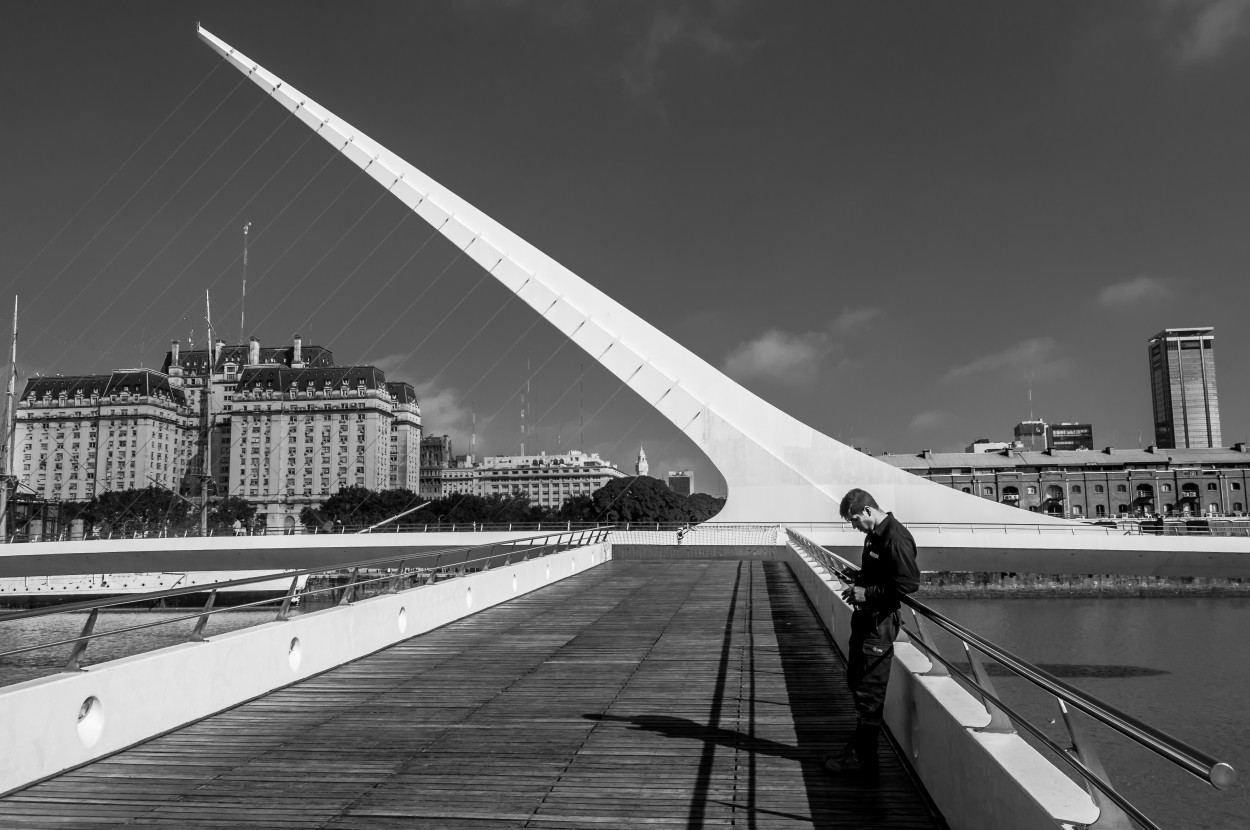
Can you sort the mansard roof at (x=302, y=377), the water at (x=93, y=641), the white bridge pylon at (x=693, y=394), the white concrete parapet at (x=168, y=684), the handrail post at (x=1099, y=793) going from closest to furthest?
1. the handrail post at (x=1099, y=793)
2. the white concrete parapet at (x=168, y=684)
3. the water at (x=93, y=641)
4. the white bridge pylon at (x=693, y=394)
5. the mansard roof at (x=302, y=377)

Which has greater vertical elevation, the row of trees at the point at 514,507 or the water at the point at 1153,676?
the row of trees at the point at 514,507

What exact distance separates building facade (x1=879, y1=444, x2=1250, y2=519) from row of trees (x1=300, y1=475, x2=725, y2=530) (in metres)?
31.4

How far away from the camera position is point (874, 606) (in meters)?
4.68

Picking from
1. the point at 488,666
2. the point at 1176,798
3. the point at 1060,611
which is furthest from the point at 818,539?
the point at 488,666

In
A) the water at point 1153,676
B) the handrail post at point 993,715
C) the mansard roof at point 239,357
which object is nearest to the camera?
the handrail post at point 993,715

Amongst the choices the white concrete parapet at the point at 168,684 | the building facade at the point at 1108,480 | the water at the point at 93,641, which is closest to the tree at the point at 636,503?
the building facade at the point at 1108,480

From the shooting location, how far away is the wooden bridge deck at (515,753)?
14.3ft

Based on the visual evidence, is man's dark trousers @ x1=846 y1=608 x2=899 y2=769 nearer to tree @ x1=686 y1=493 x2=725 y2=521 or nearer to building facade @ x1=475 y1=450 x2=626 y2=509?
tree @ x1=686 y1=493 x2=725 y2=521

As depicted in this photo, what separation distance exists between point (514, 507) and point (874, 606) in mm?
96597

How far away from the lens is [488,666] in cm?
889

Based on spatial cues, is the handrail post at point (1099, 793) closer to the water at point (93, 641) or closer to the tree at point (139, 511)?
the water at point (93, 641)

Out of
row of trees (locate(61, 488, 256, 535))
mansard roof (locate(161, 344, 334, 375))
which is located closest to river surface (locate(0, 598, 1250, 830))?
row of trees (locate(61, 488, 256, 535))

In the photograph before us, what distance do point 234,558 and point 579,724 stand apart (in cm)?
3904

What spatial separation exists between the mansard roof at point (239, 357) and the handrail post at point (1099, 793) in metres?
171
